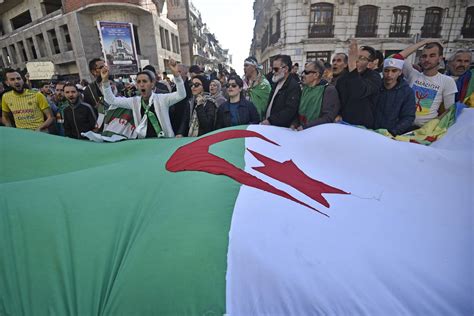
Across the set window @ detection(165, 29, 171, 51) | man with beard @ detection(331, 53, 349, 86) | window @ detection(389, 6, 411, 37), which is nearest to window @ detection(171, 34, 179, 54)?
window @ detection(165, 29, 171, 51)

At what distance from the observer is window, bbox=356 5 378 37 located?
1783 cm

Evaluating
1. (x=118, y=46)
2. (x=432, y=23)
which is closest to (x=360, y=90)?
(x=118, y=46)

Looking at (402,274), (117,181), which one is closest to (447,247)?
(402,274)

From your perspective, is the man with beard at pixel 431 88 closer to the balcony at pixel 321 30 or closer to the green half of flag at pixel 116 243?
the green half of flag at pixel 116 243

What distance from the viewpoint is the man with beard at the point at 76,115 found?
368 centimetres

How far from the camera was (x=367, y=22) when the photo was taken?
18047 mm

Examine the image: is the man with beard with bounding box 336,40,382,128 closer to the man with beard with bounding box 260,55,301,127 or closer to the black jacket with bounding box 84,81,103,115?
the man with beard with bounding box 260,55,301,127

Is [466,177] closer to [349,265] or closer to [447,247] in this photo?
[447,247]

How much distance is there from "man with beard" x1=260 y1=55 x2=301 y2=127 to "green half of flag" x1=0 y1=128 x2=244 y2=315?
5.97 ft

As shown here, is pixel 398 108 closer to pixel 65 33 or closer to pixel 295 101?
pixel 295 101

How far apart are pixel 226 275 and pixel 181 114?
3033 millimetres

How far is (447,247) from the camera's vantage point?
3.57ft

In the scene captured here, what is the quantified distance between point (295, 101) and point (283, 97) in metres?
0.17

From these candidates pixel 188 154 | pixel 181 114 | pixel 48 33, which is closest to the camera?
pixel 188 154
